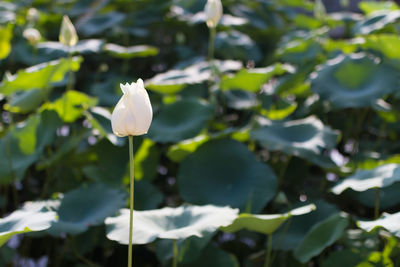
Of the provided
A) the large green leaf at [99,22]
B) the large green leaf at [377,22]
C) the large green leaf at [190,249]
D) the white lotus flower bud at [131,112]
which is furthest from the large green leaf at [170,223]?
the large green leaf at [99,22]

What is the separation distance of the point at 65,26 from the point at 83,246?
59 cm

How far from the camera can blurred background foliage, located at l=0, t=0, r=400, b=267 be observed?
1.07 meters

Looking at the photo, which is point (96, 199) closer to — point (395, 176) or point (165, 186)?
point (165, 186)

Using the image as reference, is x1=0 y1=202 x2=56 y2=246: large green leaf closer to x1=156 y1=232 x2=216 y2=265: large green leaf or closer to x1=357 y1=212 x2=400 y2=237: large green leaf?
x1=156 y1=232 x2=216 y2=265: large green leaf

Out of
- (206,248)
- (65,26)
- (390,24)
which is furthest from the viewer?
(390,24)

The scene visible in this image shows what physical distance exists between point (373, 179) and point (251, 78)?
53 cm

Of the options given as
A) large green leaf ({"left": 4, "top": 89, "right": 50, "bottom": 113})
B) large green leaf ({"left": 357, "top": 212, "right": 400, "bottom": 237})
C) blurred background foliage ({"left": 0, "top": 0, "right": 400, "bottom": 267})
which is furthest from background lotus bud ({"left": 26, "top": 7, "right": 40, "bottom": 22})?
large green leaf ({"left": 357, "top": 212, "right": 400, "bottom": 237})

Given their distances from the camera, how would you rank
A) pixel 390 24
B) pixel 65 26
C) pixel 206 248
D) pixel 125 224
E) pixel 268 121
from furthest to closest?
pixel 390 24
pixel 268 121
pixel 65 26
pixel 206 248
pixel 125 224

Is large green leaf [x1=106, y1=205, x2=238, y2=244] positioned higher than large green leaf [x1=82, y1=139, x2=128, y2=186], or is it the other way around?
→ large green leaf [x1=106, y1=205, x2=238, y2=244]

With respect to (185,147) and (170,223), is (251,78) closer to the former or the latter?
(185,147)

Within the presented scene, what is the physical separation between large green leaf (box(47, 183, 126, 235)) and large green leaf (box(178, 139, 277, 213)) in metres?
0.19

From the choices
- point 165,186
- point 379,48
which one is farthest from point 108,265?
point 379,48

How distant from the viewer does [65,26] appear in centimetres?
130

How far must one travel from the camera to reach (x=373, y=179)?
1.05 m
